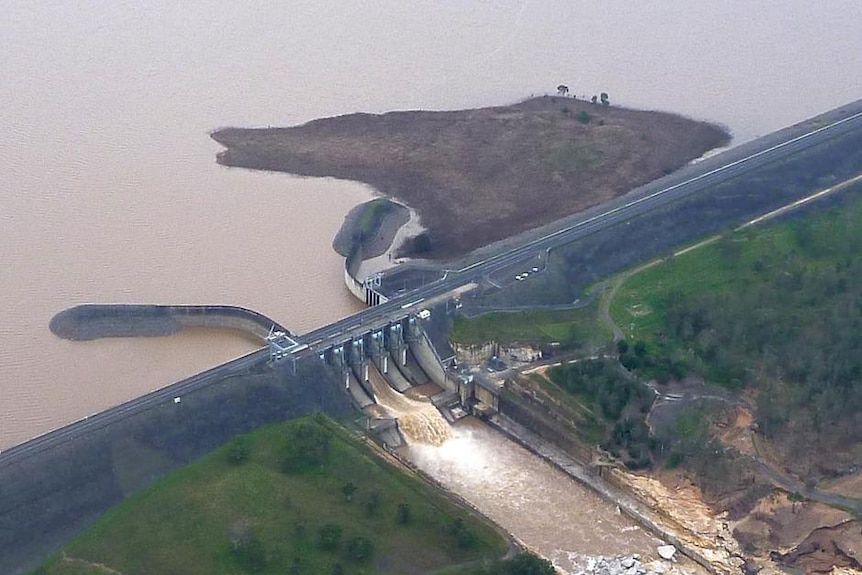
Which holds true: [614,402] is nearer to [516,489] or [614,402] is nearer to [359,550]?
[516,489]

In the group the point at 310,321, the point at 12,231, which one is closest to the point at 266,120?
the point at 12,231

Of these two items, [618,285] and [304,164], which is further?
[304,164]

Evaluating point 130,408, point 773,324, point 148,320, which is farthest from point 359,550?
point 773,324

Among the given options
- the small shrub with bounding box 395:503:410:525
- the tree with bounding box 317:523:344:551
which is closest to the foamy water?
the small shrub with bounding box 395:503:410:525

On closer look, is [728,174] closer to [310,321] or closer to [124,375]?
[310,321]

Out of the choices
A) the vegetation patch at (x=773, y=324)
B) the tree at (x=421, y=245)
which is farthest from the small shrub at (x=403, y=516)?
the tree at (x=421, y=245)

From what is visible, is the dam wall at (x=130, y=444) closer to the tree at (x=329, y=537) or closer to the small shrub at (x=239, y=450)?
the small shrub at (x=239, y=450)
